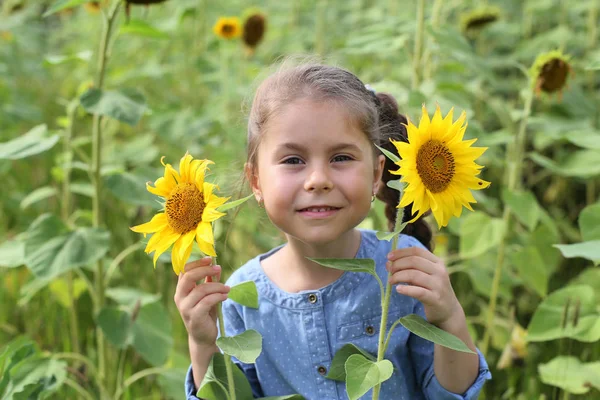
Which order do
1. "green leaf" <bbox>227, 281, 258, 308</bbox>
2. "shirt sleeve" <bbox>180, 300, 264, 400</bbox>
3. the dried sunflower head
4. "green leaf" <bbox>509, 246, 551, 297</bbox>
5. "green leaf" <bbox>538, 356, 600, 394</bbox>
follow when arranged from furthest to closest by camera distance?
the dried sunflower head < "green leaf" <bbox>509, 246, 551, 297</bbox> < "green leaf" <bbox>538, 356, 600, 394</bbox> < "shirt sleeve" <bbox>180, 300, 264, 400</bbox> < "green leaf" <bbox>227, 281, 258, 308</bbox>

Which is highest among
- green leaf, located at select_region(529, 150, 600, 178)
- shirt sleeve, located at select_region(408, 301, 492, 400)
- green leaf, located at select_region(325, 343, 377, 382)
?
green leaf, located at select_region(529, 150, 600, 178)

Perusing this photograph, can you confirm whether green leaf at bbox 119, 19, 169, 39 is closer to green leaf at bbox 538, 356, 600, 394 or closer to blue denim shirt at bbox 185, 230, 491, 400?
blue denim shirt at bbox 185, 230, 491, 400

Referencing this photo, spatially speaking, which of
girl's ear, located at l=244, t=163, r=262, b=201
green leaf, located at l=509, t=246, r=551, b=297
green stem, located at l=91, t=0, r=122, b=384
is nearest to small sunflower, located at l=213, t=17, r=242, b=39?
green stem, located at l=91, t=0, r=122, b=384

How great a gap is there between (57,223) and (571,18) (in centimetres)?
258

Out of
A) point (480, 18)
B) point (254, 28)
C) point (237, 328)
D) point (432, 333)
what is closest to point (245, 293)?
point (237, 328)

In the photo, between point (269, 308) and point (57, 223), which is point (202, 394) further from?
point (57, 223)

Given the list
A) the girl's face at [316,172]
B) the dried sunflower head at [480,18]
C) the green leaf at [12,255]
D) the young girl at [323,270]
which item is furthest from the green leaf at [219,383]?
the dried sunflower head at [480,18]

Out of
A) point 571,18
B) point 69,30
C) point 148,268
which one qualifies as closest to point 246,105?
point 148,268

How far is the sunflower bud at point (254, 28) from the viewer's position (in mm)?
2988

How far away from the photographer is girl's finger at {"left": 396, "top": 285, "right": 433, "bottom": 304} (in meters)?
1.21

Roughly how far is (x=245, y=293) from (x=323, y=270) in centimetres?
19

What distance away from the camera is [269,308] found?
4.87ft

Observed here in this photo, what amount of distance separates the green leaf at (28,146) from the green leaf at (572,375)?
124cm

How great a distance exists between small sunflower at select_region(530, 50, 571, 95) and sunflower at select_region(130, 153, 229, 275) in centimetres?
104
